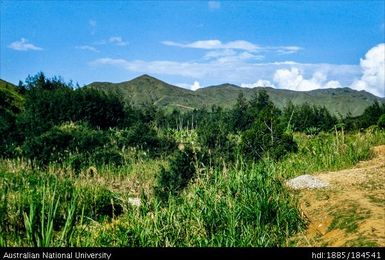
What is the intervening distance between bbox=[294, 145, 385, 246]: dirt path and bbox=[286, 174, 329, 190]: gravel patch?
21cm

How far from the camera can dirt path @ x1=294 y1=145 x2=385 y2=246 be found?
6412 mm

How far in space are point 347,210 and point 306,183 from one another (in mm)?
2198

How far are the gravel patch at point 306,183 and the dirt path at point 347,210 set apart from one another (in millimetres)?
209

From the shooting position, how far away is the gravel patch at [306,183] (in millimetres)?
9625

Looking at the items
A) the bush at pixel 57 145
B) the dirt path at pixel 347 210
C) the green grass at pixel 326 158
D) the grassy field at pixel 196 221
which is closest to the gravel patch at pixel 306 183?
the dirt path at pixel 347 210

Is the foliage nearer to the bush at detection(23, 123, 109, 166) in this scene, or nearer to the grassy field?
the bush at detection(23, 123, 109, 166)

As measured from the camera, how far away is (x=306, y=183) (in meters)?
9.77

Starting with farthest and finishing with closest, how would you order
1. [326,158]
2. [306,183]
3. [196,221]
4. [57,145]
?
1. [57,145]
2. [326,158]
3. [306,183]
4. [196,221]

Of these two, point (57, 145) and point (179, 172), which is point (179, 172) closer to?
point (179, 172)

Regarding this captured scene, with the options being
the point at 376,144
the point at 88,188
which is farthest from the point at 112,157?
the point at 376,144

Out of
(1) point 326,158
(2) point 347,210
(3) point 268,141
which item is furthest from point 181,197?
(3) point 268,141

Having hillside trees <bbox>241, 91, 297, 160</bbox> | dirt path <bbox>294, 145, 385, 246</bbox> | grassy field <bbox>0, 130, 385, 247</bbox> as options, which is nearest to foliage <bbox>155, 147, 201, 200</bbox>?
hillside trees <bbox>241, 91, 297, 160</bbox>

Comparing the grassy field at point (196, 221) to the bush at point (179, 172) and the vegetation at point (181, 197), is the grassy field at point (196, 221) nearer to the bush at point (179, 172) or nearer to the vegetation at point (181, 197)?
the vegetation at point (181, 197)
